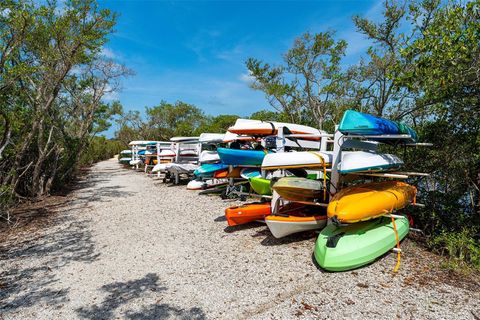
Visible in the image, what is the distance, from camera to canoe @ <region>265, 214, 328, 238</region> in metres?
4.75

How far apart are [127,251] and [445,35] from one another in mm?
6026

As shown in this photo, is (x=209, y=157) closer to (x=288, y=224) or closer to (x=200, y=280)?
(x=288, y=224)

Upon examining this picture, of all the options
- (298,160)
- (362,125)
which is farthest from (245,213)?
(362,125)

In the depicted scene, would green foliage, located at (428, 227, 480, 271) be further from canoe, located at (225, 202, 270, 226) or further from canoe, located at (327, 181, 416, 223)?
canoe, located at (225, 202, 270, 226)

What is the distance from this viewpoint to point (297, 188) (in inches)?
191

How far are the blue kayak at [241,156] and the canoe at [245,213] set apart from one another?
2.09m

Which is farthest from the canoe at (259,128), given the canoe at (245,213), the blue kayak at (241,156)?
the canoe at (245,213)

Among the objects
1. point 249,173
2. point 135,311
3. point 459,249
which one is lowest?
point 135,311

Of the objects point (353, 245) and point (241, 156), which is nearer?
point (353, 245)

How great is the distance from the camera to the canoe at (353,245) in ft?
12.6

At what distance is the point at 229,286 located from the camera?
360cm

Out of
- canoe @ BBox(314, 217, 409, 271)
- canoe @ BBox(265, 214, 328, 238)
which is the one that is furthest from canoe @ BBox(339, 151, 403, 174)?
canoe @ BBox(265, 214, 328, 238)

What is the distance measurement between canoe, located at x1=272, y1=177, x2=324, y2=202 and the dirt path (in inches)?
31.9

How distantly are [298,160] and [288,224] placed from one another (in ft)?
3.62
